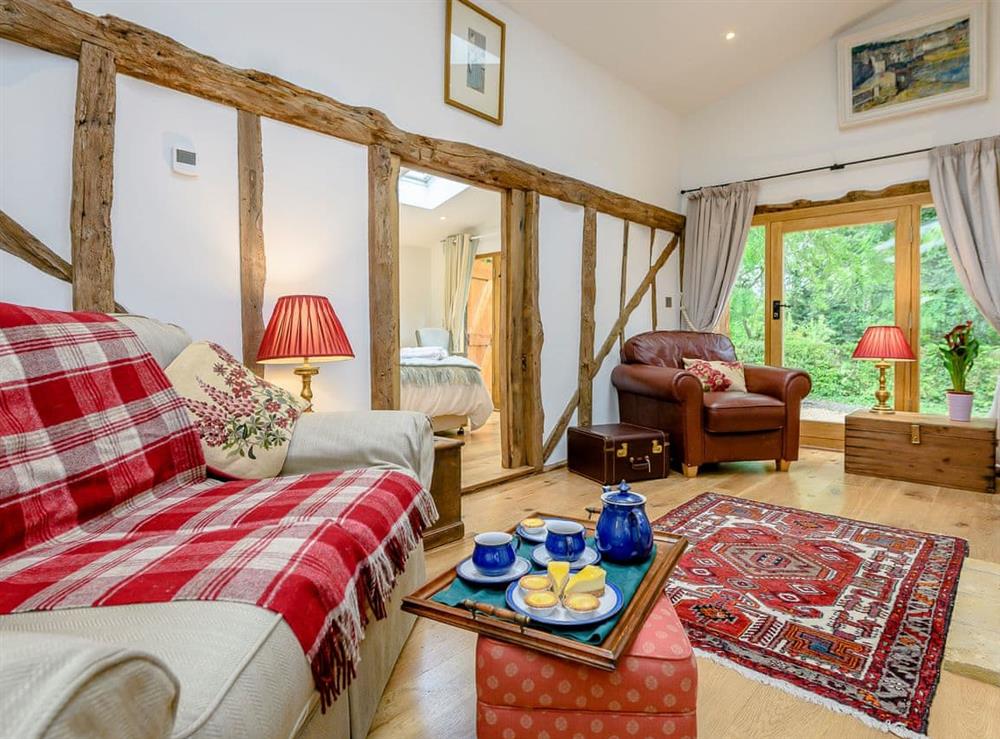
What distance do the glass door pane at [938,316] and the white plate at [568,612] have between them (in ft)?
13.7

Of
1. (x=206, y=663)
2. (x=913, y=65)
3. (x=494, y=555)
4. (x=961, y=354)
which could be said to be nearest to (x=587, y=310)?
(x=961, y=354)

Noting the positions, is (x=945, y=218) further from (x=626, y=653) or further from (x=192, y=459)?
(x=192, y=459)

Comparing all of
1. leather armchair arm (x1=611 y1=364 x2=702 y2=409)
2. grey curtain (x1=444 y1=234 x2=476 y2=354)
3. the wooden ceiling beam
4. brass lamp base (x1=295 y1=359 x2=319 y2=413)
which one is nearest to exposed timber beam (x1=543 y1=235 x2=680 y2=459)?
leather armchair arm (x1=611 y1=364 x2=702 y2=409)

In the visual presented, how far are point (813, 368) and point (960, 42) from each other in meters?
2.44

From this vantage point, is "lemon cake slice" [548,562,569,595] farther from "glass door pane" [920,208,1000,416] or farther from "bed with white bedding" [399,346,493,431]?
"glass door pane" [920,208,1000,416]

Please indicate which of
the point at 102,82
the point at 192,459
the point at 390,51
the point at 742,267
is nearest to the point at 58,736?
the point at 192,459

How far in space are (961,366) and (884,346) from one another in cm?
42

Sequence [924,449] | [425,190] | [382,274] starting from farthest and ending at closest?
[425,190]
[924,449]
[382,274]

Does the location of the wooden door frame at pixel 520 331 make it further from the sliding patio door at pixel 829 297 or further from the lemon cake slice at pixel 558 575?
the lemon cake slice at pixel 558 575

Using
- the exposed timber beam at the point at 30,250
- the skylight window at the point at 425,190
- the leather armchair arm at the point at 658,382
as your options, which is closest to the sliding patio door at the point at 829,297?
the leather armchair arm at the point at 658,382

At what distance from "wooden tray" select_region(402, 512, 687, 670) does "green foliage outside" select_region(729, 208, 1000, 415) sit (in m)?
4.02

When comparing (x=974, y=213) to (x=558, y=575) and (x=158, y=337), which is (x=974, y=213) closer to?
(x=558, y=575)

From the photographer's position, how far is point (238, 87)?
2.35 metres

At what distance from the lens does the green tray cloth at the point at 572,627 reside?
1.01 metres
